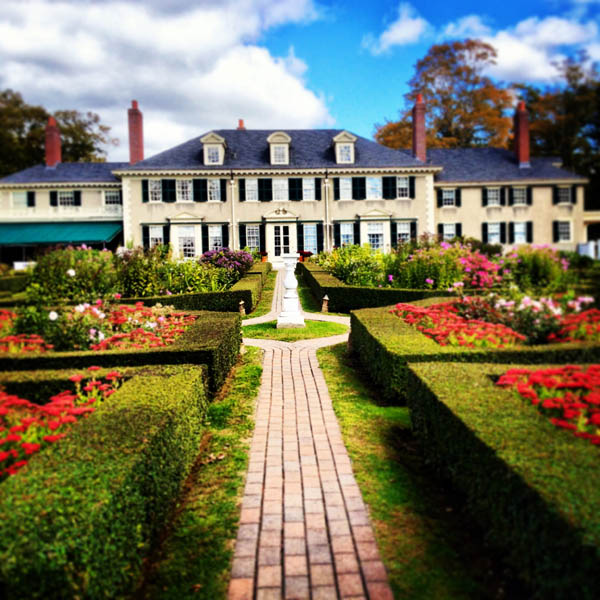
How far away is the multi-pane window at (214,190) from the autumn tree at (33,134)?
58.8 ft

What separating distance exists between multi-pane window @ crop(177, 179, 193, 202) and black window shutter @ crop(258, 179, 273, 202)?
3916mm

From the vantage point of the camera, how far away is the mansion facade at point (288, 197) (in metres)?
29.5

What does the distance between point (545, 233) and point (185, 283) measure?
2564 cm

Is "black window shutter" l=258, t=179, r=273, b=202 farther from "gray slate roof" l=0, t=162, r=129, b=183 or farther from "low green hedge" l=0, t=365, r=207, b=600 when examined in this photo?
"low green hedge" l=0, t=365, r=207, b=600

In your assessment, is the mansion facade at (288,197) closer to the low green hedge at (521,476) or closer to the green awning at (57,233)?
the green awning at (57,233)

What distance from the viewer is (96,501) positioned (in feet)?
8.27

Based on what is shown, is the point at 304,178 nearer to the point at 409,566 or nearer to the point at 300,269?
the point at 300,269

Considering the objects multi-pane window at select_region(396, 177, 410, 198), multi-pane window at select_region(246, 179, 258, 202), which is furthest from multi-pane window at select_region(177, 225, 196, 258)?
multi-pane window at select_region(396, 177, 410, 198)

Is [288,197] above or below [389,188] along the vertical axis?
below

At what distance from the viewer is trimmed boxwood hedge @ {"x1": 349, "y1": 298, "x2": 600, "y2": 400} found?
5.31 meters

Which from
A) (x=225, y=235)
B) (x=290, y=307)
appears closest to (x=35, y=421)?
(x=290, y=307)

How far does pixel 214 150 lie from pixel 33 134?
19215mm

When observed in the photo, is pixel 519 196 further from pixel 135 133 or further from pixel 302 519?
pixel 302 519

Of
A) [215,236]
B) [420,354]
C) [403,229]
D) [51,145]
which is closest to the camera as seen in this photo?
[420,354]
